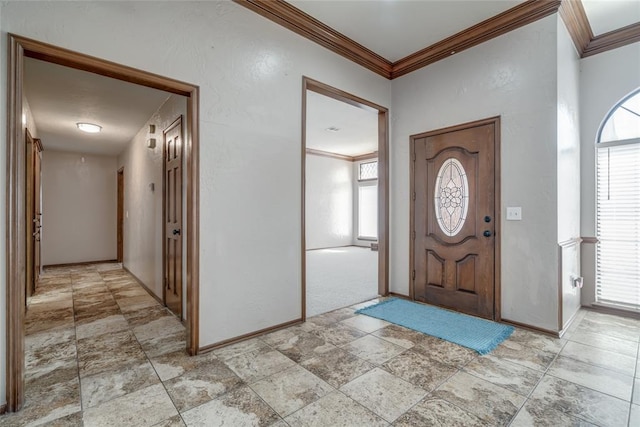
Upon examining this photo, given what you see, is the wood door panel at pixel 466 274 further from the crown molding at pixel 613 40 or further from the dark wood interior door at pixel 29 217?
the dark wood interior door at pixel 29 217

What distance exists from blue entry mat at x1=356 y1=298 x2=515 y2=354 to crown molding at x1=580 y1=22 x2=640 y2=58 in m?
3.19

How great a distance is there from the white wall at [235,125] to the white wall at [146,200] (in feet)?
2.70

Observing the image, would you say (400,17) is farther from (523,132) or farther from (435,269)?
(435,269)

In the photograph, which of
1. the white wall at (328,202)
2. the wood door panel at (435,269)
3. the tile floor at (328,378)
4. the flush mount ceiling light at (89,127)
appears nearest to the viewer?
the tile floor at (328,378)

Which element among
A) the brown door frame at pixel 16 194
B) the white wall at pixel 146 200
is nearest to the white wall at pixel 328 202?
the white wall at pixel 146 200

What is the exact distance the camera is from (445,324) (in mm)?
2967

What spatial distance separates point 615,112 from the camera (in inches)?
131

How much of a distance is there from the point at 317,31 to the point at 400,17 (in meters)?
0.82

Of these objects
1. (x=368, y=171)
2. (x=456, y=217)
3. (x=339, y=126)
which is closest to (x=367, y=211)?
(x=368, y=171)

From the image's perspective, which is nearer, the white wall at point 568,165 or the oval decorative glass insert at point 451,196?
the white wall at point 568,165

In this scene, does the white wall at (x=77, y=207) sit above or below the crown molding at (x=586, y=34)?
below

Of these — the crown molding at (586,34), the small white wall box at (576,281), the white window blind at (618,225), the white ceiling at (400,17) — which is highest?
the white ceiling at (400,17)

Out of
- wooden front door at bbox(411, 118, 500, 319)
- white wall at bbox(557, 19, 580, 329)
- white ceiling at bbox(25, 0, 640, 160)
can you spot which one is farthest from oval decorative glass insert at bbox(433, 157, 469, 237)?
white ceiling at bbox(25, 0, 640, 160)

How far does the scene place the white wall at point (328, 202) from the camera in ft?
28.6
